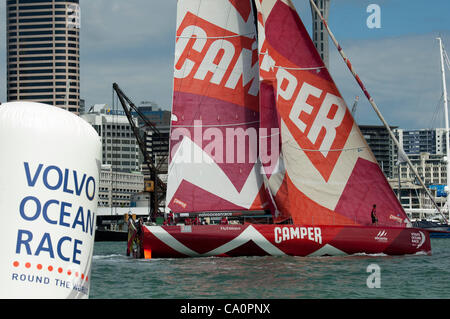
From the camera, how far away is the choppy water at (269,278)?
1989 cm

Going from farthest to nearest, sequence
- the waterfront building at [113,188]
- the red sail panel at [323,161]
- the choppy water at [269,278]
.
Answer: the waterfront building at [113,188] → the red sail panel at [323,161] → the choppy water at [269,278]

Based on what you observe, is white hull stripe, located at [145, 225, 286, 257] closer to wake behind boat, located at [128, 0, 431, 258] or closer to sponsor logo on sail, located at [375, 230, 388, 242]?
wake behind boat, located at [128, 0, 431, 258]

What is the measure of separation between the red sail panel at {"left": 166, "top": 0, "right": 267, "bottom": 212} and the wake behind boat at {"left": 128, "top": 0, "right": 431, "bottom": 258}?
0.14ft

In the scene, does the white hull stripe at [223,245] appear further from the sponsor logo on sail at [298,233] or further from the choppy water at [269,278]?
the sponsor logo on sail at [298,233]

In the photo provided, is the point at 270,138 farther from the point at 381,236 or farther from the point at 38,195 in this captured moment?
the point at 38,195

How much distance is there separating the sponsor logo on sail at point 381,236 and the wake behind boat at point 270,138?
39 mm

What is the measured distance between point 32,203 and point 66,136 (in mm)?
836

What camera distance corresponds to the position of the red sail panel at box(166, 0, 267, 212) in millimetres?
32719

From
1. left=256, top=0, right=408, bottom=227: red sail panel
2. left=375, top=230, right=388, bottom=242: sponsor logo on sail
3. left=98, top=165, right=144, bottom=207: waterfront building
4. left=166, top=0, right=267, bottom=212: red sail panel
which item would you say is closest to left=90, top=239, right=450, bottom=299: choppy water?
left=375, top=230, right=388, bottom=242: sponsor logo on sail

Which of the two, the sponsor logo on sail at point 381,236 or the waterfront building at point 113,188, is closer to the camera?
the sponsor logo on sail at point 381,236

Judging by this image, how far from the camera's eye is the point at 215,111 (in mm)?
33250

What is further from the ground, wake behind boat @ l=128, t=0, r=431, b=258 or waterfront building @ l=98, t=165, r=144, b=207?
wake behind boat @ l=128, t=0, r=431, b=258

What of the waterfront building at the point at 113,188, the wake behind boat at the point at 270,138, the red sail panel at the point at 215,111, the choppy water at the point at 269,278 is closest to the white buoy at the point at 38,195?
the choppy water at the point at 269,278
